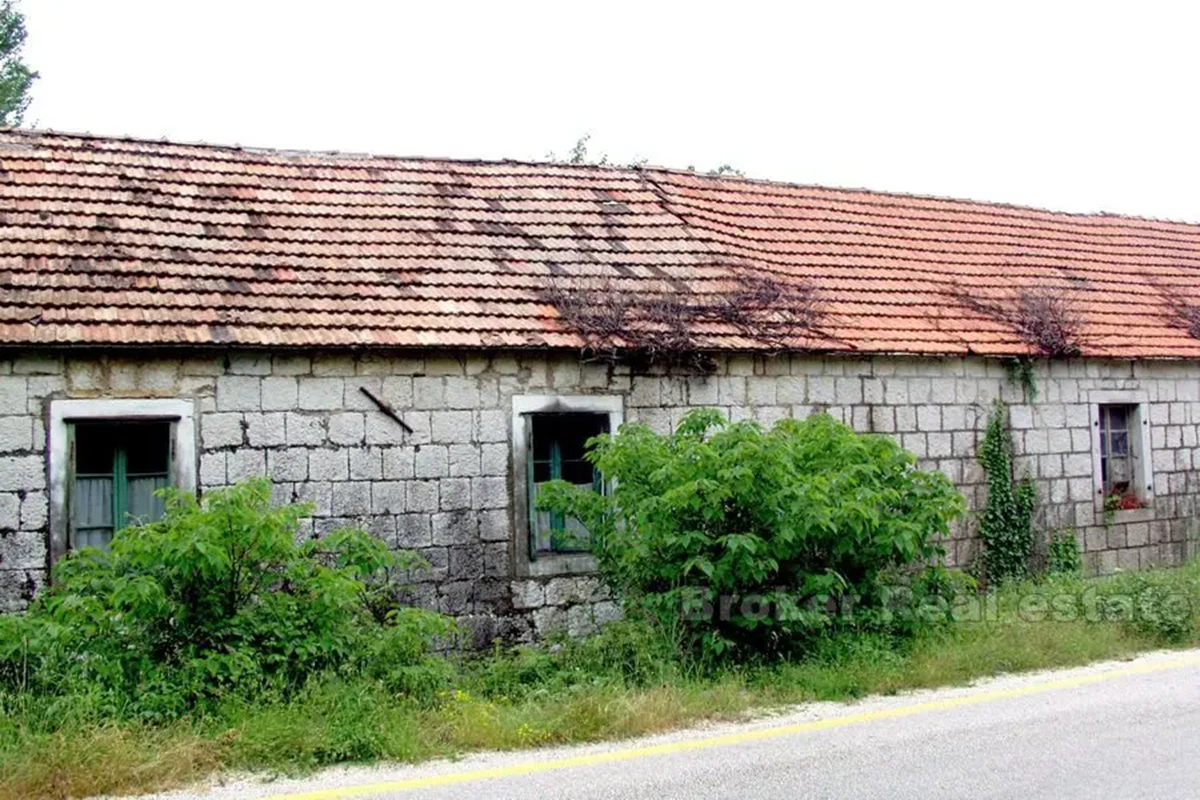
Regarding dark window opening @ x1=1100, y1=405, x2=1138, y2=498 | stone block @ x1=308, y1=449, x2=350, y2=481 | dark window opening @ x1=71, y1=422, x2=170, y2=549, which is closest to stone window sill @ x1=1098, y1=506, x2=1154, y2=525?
dark window opening @ x1=1100, y1=405, x2=1138, y2=498

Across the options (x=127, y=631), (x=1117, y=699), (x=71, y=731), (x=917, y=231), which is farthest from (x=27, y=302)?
(x=917, y=231)

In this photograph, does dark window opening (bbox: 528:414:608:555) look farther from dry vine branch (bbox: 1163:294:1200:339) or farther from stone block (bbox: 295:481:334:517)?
dry vine branch (bbox: 1163:294:1200:339)

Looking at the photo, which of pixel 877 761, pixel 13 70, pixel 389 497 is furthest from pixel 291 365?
pixel 13 70

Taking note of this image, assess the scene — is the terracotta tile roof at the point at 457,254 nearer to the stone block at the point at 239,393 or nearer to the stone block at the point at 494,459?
the stone block at the point at 239,393

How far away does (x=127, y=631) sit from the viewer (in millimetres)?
7094

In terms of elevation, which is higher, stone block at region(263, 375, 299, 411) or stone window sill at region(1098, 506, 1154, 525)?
stone block at region(263, 375, 299, 411)

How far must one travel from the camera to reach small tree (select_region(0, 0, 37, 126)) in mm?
25953

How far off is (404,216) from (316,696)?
6031 millimetres

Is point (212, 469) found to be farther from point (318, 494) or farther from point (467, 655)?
point (467, 655)

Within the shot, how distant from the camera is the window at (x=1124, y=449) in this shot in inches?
523

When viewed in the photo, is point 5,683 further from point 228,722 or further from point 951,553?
point 951,553

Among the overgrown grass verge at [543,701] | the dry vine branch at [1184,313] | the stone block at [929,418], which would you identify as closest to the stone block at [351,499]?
the overgrown grass verge at [543,701]

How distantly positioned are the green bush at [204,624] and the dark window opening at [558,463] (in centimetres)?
245

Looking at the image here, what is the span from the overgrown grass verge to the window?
3377 millimetres
